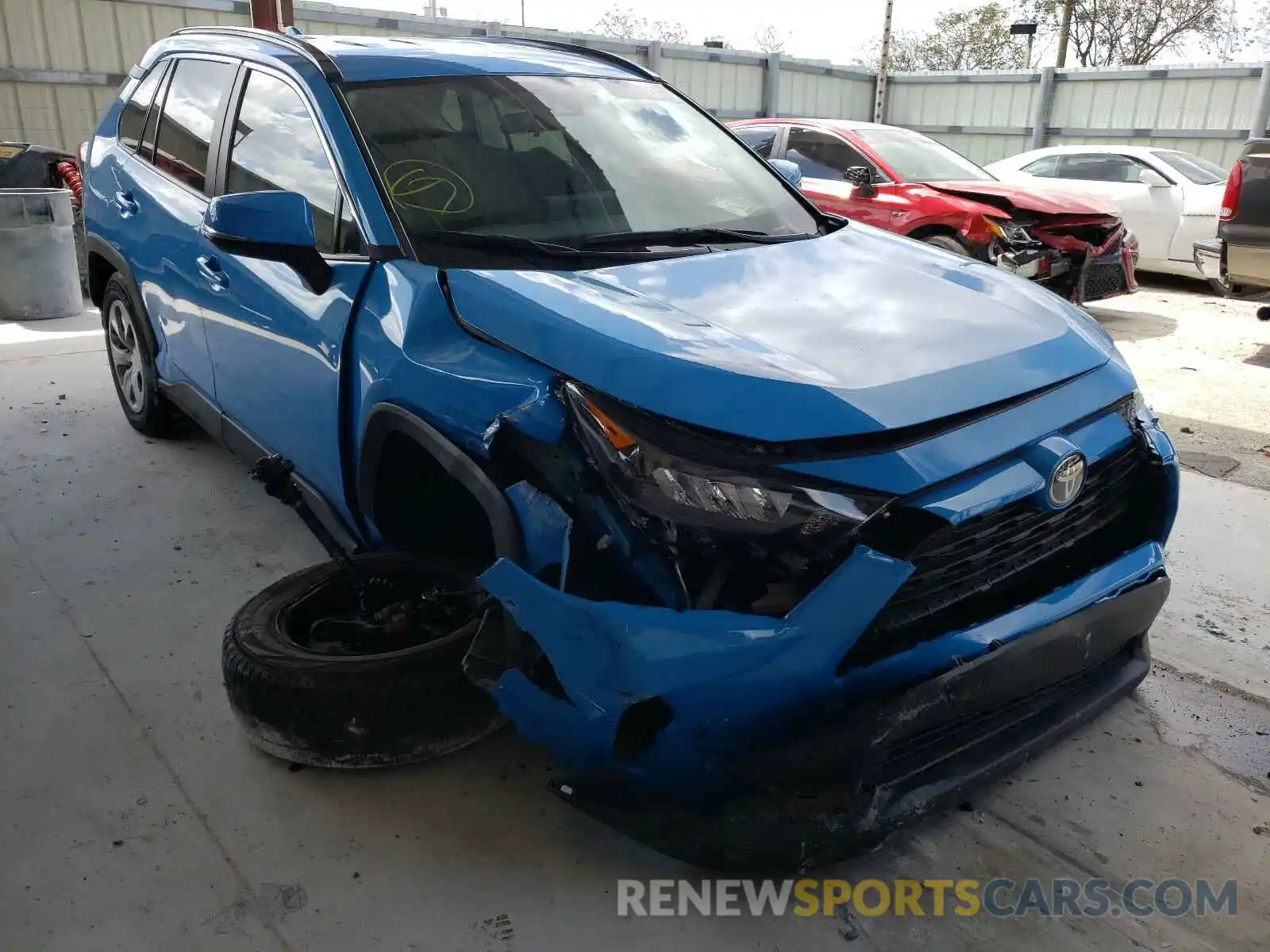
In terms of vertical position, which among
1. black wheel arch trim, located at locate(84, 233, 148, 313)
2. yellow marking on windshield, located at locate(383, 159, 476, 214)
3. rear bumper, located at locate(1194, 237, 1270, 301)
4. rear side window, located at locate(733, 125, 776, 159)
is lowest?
rear bumper, located at locate(1194, 237, 1270, 301)

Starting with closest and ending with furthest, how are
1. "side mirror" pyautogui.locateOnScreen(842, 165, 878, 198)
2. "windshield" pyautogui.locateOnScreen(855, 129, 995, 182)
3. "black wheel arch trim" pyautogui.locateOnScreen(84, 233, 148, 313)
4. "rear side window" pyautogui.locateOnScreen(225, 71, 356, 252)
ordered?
1. "rear side window" pyautogui.locateOnScreen(225, 71, 356, 252)
2. "black wheel arch trim" pyautogui.locateOnScreen(84, 233, 148, 313)
3. "side mirror" pyautogui.locateOnScreen(842, 165, 878, 198)
4. "windshield" pyautogui.locateOnScreen(855, 129, 995, 182)

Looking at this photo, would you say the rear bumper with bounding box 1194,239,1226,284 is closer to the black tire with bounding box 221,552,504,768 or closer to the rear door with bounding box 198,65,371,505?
the rear door with bounding box 198,65,371,505

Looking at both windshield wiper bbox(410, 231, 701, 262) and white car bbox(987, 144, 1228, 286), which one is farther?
white car bbox(987, 144, 1228, 286)

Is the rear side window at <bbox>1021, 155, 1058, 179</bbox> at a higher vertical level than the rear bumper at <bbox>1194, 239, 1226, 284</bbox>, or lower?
higher

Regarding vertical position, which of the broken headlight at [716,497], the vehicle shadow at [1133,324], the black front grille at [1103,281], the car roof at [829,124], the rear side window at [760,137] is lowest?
the vehicle shadow at [1133,324]

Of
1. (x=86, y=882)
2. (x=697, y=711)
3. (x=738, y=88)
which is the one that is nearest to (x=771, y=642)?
(x=697, y=711)

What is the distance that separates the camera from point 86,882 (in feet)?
6.98

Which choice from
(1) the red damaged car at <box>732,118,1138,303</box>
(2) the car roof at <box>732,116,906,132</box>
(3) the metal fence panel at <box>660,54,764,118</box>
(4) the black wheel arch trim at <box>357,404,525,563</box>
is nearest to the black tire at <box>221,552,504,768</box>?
(4) the black wheel arch trim at <box>357,404,525,563</box>

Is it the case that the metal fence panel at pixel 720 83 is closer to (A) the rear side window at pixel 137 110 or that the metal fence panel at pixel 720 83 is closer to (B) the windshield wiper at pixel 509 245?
(A) the rear side window at pixel 137 110

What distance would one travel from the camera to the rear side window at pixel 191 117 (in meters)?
3.45

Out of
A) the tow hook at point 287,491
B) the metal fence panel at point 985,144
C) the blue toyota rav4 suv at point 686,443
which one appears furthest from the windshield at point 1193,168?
the tow hook at point 287,491

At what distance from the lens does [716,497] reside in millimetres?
1795

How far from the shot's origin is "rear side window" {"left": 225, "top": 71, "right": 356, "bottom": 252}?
106 inches

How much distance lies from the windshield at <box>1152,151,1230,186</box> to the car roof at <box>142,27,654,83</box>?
7918mm
